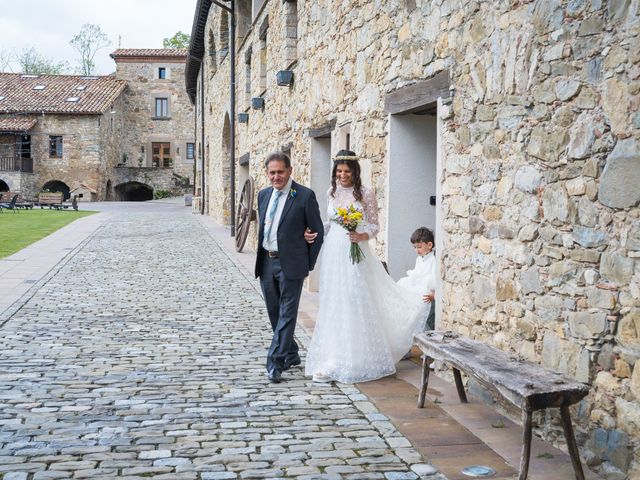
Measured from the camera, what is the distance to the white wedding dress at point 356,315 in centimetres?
545

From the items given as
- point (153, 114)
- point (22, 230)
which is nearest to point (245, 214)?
point (22, 230)

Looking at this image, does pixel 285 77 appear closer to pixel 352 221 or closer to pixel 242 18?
pixel 352 221

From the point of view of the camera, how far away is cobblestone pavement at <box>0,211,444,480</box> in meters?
3.70

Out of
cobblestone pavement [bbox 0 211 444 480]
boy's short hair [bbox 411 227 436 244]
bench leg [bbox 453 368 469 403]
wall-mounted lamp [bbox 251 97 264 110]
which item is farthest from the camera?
wall-mounted lamp [bbox 251 97 264 110]

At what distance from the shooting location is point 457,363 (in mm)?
4078

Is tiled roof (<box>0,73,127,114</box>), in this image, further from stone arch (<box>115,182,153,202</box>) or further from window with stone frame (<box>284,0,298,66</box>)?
window with stone frame (<box>284,0,298,66</box>)

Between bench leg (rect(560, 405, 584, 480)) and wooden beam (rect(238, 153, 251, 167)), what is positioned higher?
wooden beam (rect(238, 153, 251, 167))

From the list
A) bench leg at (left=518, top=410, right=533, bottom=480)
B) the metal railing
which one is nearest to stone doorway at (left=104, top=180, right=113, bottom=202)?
the metal railing

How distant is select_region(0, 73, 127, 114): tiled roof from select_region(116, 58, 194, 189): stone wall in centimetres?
127

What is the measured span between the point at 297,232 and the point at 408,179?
1592mm

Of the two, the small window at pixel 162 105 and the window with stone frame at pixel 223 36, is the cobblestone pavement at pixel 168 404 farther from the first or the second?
the small window at pixel 162 105

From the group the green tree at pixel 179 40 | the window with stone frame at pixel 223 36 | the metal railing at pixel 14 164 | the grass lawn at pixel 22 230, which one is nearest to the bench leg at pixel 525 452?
the grass lawn at pixel 22 230

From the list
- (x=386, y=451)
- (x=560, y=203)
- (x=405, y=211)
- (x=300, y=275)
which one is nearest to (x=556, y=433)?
(x=386, y=451)

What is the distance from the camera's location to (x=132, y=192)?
164 feet
